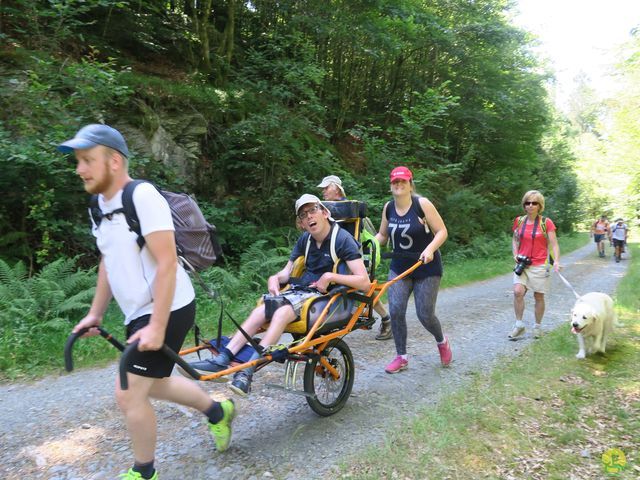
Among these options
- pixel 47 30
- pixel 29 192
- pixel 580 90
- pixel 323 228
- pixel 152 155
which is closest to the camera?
pixel 323 228

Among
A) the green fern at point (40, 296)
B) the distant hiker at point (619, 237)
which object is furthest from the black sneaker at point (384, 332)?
the distant hiker at point (619, 237)

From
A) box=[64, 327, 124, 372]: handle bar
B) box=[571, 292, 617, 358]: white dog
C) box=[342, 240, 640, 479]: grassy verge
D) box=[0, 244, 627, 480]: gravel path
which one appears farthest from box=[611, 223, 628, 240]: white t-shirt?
box=[64, 327, 124, 372]: handle bar

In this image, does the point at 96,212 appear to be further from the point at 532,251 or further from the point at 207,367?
the point at 532,251

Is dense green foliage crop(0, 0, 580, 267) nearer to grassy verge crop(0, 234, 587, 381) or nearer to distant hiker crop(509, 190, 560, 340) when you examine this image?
grassy verge crop(0, 234, 587, 381)

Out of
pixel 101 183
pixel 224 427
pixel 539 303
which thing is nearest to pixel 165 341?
pixel 101 183

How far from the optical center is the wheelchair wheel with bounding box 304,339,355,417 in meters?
3.79

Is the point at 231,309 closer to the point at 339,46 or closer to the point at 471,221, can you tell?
the point at 339,46

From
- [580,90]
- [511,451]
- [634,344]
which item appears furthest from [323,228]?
[580,90]

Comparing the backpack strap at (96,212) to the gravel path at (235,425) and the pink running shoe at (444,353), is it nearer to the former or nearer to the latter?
the gravel path at (235,425)

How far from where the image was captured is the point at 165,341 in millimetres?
2477

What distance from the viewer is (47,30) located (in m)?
8.31

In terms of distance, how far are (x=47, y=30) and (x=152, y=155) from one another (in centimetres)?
289

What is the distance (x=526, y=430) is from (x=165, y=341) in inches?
117

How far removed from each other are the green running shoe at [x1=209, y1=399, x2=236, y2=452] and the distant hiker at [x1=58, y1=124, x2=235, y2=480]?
0.60 metres
